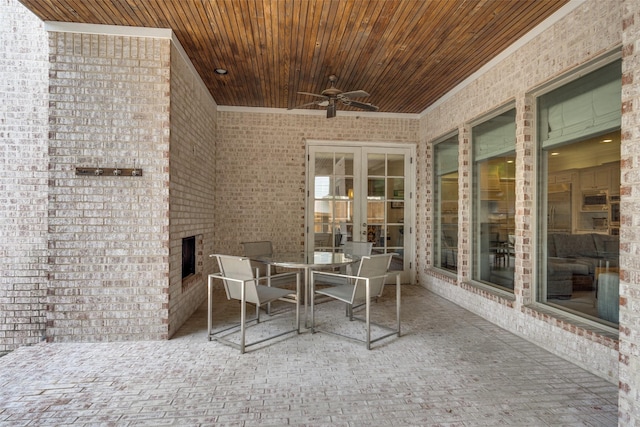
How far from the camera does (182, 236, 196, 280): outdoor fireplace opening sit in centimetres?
457

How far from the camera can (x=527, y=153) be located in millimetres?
3746

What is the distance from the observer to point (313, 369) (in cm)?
295

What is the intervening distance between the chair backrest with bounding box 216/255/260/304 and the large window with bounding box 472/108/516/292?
10.1 feet

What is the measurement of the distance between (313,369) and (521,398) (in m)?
1.63

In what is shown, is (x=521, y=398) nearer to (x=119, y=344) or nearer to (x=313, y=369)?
(x=313, y=369)

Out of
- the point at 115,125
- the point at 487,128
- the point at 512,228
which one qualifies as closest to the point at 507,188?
the point at 512,228

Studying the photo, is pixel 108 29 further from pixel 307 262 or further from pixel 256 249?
pixel 307 262

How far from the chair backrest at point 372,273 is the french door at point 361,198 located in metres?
2.75

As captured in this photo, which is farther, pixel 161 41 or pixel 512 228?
pixel 512 228

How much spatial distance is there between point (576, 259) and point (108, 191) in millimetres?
4873

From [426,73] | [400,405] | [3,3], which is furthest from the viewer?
[426,73]

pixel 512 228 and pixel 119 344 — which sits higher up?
pixel 512 228

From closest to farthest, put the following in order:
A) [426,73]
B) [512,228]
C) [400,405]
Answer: [400,405] < [512,228] < [426,73]

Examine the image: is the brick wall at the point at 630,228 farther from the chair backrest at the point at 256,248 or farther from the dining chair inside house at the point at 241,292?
the chair backrest at the point at 256,248
